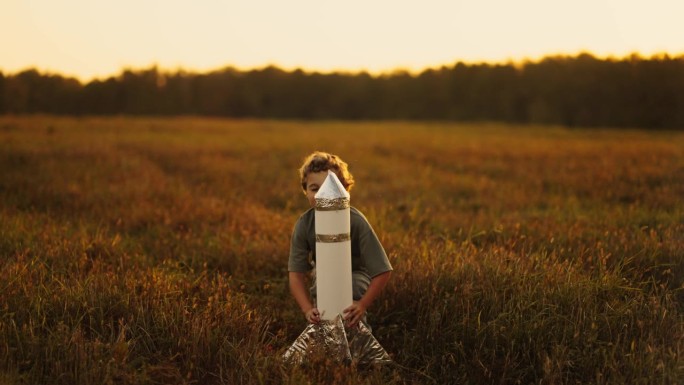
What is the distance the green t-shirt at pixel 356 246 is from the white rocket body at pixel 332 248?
0.98 ft

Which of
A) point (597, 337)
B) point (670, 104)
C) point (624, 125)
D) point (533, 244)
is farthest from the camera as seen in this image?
point (624, 125)

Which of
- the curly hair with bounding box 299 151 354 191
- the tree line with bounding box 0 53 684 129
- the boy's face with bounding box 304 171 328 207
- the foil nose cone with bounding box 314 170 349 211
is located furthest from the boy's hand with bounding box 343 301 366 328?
the tree line with bounding box 0 53 684 129

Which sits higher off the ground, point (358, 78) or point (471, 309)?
point (358, 78)

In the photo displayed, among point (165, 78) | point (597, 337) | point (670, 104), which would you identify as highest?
point (165, 78)

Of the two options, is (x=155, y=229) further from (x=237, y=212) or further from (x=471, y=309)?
(x=471, y=309)

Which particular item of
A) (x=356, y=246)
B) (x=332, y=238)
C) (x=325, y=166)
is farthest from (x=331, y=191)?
(x=356, y=246)

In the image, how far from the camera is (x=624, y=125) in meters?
37.6

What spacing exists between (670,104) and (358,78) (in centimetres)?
5072

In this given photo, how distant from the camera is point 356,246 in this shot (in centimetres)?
405

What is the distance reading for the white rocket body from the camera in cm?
354

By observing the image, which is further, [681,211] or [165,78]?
[165,78]

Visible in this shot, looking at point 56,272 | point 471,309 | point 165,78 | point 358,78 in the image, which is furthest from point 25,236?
point 358,78

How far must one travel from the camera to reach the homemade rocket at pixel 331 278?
11.6ft

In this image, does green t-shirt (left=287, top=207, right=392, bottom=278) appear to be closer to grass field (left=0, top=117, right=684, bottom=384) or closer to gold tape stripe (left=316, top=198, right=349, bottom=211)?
gold tape stripe (left=316, top=198, right=349, bottom=211)
